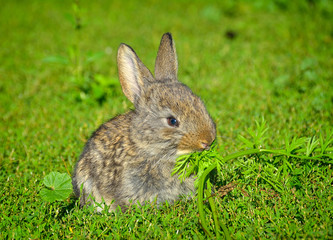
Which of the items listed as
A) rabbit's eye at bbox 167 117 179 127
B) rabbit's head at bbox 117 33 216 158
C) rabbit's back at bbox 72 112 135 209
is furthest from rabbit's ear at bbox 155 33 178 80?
rabbit's eye at bbox 167 117 179 127

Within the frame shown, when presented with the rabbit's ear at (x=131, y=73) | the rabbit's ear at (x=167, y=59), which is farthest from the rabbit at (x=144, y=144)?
the rabbit's ear at (x=167, y=59)

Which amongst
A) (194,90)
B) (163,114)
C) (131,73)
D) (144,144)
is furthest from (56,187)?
(194,90)

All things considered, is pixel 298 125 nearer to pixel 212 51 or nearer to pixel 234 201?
pixel 234 201

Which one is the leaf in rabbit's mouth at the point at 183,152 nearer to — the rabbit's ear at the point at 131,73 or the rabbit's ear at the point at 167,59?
the rabbit's ear at the point at 131,73

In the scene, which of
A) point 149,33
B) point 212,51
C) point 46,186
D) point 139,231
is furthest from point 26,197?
point 149,33

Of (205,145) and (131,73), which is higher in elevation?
(131,73)

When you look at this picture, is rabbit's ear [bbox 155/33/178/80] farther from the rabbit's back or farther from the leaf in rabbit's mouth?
the leaf in rabbit's mouth

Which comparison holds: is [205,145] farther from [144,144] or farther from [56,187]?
[56,187]
